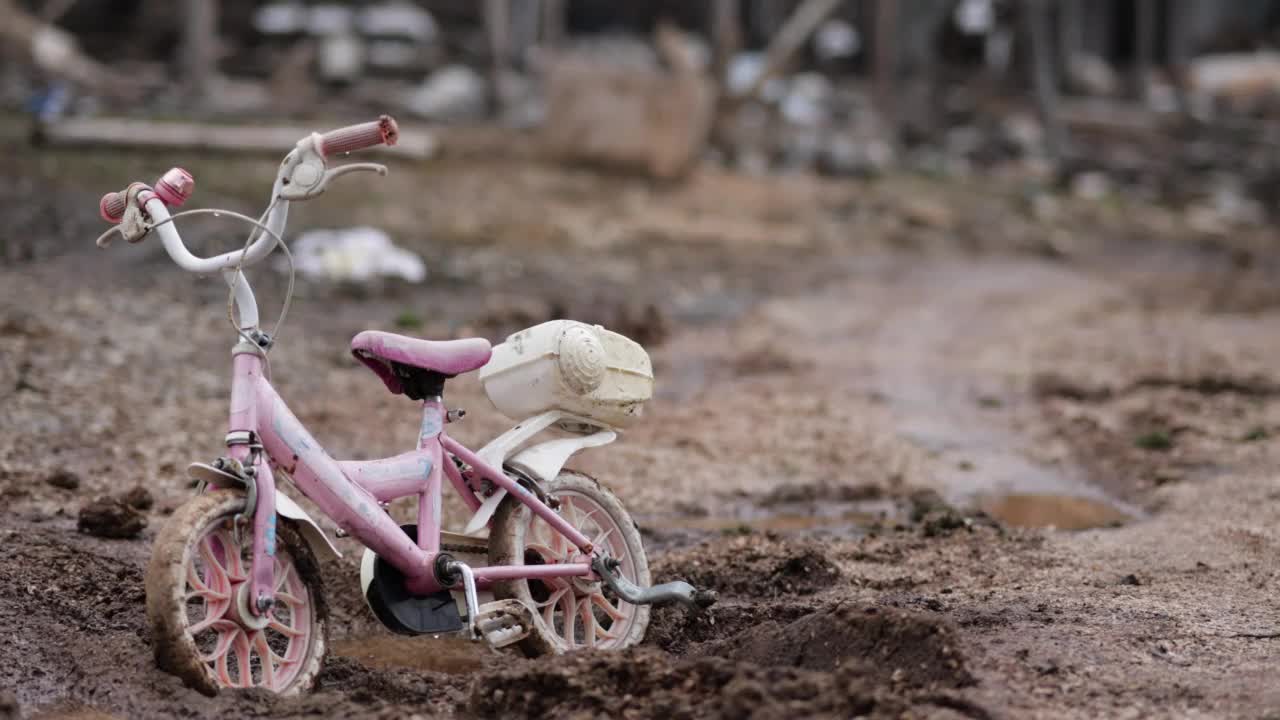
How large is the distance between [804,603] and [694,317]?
6674 millimetres

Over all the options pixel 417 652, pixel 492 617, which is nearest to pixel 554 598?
pixel 492 617

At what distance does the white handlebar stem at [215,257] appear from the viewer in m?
3.88

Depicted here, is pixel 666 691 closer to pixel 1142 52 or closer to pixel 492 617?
pixel 492 617

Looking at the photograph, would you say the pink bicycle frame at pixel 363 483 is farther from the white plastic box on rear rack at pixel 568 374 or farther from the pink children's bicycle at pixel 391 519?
the white plastic box on rear rack at pixel 568 374

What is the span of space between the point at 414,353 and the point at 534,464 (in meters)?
0.50

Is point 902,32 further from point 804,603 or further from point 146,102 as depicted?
point 804,603

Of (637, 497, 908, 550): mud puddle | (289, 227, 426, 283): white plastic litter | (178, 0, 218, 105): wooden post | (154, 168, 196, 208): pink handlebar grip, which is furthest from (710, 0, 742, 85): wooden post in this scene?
(154, 168, 196, 208): pink handlebar grip

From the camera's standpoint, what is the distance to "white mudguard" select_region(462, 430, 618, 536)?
4404mm

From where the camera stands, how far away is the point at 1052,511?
22.2 ft

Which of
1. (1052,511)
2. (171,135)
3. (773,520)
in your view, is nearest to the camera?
(773,520)

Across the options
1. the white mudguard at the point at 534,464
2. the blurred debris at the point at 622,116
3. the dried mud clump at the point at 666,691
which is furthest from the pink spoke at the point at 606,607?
the blurred debris at the point at 622,116

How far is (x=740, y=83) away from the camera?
75.2 feet

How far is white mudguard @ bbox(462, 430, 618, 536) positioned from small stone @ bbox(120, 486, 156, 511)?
1.81m

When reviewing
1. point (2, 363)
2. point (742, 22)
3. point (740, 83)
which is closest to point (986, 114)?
point (740, 83)
